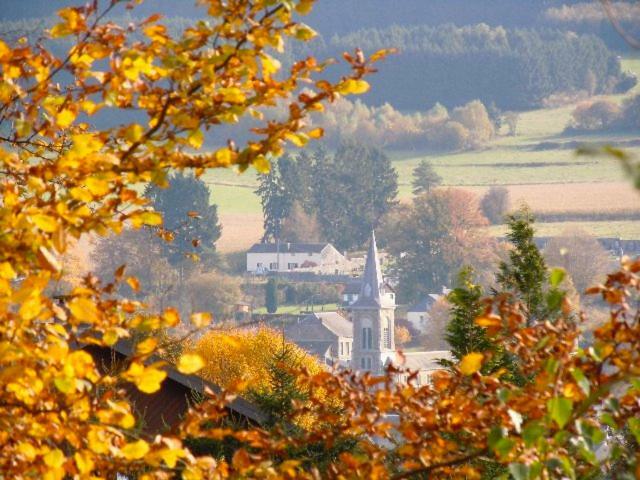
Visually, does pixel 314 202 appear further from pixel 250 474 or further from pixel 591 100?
pixel 250 474

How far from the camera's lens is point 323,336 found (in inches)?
4033

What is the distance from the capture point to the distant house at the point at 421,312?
371ft

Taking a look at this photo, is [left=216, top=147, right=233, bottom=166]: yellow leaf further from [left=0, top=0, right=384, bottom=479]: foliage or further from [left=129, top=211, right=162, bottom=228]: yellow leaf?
[left=129, top=211, right=162, bottom=228]: yellow leaf

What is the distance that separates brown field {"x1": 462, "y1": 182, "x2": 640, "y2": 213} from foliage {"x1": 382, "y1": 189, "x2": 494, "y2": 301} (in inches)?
198

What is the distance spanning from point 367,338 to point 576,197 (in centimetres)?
3541

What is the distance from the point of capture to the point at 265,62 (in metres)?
3.52

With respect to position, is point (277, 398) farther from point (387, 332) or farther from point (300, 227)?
point (300, 227)

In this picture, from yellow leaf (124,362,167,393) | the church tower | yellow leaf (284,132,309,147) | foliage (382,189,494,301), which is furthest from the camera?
foliage (382,189,494,301)

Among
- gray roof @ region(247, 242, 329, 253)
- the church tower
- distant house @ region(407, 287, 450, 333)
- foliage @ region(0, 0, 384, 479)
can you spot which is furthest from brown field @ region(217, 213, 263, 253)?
foliage @ region(0, 0, 384, 479)

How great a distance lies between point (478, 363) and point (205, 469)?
0.74 meters

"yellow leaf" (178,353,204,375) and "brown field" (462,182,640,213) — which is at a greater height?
"brown field" (462,182,640,213)

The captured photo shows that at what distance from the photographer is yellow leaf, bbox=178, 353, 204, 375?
3119mm

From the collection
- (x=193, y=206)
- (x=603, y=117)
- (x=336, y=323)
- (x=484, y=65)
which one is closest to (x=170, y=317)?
(x=336, y=323)

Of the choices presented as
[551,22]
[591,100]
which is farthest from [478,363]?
[551,22]
